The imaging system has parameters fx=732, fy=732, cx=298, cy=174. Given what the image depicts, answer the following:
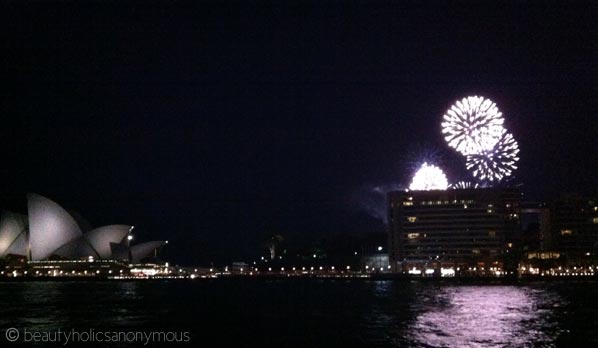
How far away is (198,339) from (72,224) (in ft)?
344

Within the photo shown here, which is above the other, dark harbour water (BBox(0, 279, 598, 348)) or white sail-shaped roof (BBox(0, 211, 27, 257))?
white sail-shaped roof (BBox(0, 211, 27, 257))

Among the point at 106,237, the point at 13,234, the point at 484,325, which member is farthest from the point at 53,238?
the point at 484,325

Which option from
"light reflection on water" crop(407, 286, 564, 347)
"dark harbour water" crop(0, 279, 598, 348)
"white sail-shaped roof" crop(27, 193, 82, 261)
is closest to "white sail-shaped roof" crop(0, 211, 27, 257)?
"white sail-shaped roof" crop(27, 193, 82, 261)

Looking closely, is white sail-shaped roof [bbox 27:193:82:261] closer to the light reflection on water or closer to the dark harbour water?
the dark harbour water

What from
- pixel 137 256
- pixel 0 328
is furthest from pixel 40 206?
pixel 0 328

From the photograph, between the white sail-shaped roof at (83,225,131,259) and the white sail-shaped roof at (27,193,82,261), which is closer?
the white sail-shaped roof at (27,193,82,261)

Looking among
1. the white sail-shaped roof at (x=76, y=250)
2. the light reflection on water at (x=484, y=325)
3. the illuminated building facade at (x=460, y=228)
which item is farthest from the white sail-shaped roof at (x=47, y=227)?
the illuminated building facade at (x=460, y=228)

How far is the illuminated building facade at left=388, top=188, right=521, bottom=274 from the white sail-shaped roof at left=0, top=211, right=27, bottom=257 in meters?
91.0

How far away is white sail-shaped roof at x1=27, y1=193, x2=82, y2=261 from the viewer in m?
131

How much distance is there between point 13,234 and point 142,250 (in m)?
34.0

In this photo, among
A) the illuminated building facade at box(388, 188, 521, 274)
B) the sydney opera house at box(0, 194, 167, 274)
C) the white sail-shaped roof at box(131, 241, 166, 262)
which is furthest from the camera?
the illuminated building facade at box(388, 188, 521, 274)

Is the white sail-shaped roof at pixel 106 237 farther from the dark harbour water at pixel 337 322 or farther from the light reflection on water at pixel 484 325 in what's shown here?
the light reflection on water at pixel 484 325

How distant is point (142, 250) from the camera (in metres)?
171

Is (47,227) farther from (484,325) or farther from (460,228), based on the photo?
(484,325)
